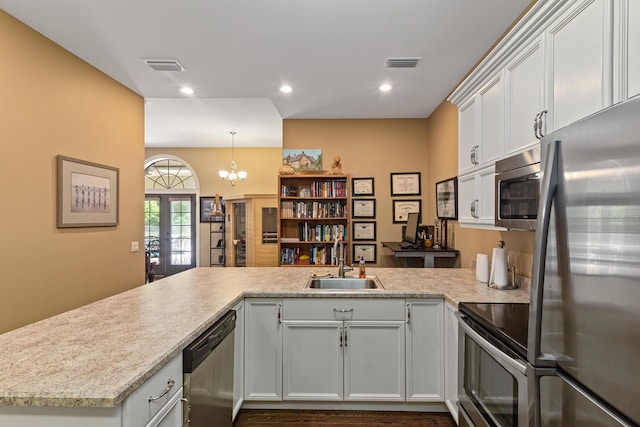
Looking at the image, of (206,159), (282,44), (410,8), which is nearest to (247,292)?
(282,44)

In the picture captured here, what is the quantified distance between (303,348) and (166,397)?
1.20 m

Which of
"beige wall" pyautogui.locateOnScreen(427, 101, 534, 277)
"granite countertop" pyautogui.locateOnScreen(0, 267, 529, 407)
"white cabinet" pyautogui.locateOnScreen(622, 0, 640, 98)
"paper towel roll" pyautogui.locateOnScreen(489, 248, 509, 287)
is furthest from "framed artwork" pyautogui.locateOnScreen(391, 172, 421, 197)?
"white cabinet" pyautogui.locateOnScreen(622, 0, 640, 98)

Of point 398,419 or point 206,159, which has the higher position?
point 206,159

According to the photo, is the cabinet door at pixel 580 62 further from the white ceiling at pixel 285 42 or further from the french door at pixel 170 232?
the french door at pixel 170 232

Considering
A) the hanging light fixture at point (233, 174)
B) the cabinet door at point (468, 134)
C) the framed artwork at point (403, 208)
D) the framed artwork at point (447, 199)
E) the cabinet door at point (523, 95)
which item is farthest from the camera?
the hanging light fixture at point (233, 174)

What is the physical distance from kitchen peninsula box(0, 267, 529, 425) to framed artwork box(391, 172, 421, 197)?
6.60 ft

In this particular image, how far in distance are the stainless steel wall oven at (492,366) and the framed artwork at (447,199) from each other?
6.54 ft

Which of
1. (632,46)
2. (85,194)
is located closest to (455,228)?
(632,46)

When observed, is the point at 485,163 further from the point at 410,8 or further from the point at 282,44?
the point at 282,44

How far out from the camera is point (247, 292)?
236cm

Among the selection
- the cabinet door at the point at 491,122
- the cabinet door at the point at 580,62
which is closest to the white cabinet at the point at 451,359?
the cabinet door at the point at 491,122

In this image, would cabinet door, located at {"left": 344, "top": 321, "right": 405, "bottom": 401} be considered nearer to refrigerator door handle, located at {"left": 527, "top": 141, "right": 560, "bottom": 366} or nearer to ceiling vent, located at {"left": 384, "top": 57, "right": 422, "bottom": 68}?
refrigerator door handle, located at {"left": 527, "top": 141, "right": 560, "bottom": 366}

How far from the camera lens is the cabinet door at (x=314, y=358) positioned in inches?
94.0

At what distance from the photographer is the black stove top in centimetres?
135
